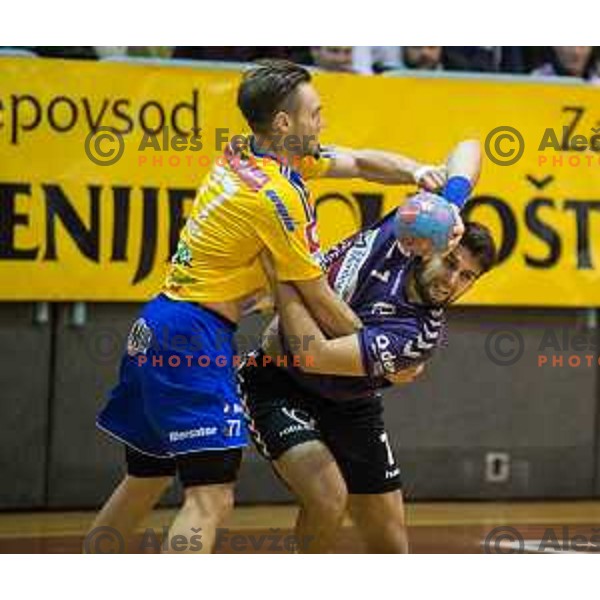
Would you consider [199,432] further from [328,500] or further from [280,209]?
[280,209]

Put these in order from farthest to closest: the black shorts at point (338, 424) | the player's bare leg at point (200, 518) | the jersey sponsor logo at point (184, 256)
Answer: the black shorts at point (338, 424), the jersey sponsor logo at point (184, 256), the player's bare leg at point (200, 518)

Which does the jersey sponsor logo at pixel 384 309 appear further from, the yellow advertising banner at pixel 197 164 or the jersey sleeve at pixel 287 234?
the yellow advertising banner at pixel 197 164

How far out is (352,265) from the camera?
5332mm

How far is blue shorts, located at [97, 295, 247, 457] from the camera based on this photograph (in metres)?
4.76

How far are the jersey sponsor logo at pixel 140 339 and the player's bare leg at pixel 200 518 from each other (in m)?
0.49

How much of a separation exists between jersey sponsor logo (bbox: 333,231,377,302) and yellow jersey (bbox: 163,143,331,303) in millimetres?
382

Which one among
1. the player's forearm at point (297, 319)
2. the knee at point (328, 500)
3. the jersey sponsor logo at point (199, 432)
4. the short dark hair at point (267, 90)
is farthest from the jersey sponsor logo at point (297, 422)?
the short dark hair at point (267, 90)

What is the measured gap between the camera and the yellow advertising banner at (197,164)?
293 inches

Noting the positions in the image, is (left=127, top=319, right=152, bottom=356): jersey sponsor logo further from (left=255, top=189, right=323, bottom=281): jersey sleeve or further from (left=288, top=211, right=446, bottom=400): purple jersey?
(left=288, top=211, right=446, bottom=400): purple jersey

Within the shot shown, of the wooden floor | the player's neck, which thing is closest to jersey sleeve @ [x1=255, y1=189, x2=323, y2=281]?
the player's neck

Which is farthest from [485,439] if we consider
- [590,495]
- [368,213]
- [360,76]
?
[360,76]

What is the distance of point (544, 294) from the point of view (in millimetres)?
8195

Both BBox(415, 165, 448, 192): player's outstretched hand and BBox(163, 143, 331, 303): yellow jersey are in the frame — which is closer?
BBox(163, 143, 331, 303): yellow jersey
